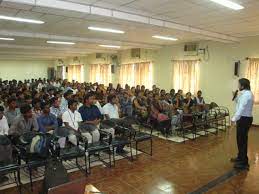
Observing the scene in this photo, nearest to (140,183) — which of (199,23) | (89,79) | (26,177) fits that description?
(26,177)

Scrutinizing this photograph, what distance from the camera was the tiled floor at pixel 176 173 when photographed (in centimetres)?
361

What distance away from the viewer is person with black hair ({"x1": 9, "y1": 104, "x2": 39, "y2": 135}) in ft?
13.5

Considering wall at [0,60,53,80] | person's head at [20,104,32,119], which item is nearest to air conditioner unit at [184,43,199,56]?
person's head at [20,104,32,119]

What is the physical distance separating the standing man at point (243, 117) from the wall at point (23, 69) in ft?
61.4

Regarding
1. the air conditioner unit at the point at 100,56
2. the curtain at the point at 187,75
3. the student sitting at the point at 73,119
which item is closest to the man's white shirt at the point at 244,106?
the student sitting at the point at 73,119

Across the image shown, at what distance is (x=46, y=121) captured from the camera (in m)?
4.55

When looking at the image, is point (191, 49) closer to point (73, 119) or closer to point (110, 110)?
point (110, 110)

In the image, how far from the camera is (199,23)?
575 centimetres

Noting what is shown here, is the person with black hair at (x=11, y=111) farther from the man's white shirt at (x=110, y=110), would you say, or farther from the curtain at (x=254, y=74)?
the curtain at (x=254, y=74)

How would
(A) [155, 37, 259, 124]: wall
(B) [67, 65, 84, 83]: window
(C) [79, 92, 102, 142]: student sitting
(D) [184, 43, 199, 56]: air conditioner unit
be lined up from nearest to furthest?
(C) [79, 92, 102, 142]: student sitting
(A) [155, 37, 259, 124]: wall
(D) [184, 43, 199, 56]: air conditioner unit
(B) [67, 65, 84, 83]: window

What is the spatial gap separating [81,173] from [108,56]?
33.6ft

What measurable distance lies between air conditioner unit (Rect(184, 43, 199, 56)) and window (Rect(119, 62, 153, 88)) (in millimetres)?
2042

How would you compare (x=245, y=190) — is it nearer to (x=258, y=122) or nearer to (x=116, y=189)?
(x=116, y=189)

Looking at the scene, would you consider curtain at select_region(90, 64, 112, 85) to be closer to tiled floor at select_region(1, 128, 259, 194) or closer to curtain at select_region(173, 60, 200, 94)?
curtain at select_region(173, 60, 200, 94)
